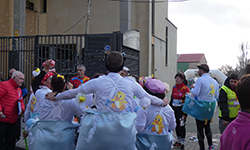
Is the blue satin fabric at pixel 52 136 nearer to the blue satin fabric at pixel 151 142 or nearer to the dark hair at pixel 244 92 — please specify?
the blue satin fabric at pixel 151 142

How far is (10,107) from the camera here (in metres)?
5.09

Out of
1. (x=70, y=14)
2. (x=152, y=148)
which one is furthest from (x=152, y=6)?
(x=152, y=148)

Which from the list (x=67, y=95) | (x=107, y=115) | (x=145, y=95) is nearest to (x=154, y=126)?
(x=145, y=95)

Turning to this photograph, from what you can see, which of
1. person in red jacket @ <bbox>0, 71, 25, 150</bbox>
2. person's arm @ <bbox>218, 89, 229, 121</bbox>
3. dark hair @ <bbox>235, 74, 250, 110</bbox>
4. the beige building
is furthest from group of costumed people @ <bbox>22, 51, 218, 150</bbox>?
the beige building

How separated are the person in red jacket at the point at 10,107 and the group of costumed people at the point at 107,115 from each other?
1.26 metres

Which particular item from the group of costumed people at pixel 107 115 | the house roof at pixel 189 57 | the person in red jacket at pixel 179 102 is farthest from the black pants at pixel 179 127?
the house roof at pixel 189 57

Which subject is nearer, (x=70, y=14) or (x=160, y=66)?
(x=70, y=14)

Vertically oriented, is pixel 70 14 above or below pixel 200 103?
above

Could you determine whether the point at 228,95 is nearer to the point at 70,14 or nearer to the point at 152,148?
the point at 152,148

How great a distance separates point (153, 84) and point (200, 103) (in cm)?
250

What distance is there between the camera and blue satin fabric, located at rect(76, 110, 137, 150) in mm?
2721

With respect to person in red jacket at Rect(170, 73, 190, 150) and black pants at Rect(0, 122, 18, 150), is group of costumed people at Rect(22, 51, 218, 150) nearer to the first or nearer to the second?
black pants at Rect(0, 122, 18, 150)

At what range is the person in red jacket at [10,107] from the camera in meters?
5.02

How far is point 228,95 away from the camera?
4996 millimetres
